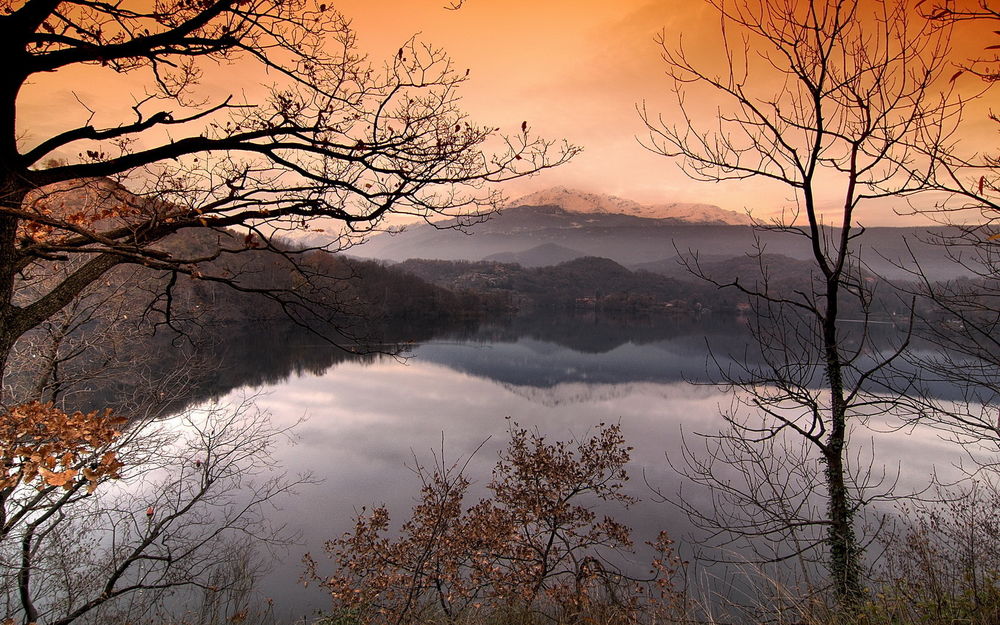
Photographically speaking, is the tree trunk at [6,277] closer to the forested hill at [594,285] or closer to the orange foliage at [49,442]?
the orange foliage at [49,442]

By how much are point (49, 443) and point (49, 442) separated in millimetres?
52

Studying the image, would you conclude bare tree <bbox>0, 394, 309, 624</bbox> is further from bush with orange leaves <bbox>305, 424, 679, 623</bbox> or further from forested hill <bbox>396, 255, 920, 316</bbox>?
forested hill <bbox>396, 255, 920, 316</bbox>

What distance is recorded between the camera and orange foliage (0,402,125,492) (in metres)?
2.72

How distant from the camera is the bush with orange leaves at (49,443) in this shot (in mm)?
2717

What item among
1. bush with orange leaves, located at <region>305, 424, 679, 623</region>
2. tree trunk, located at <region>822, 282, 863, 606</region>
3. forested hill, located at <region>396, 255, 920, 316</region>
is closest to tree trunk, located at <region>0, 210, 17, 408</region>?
bush with orange leaves, located at <region>305, 424, 679, 623</region>

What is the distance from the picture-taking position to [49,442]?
304 centimetres

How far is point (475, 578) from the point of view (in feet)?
30.9

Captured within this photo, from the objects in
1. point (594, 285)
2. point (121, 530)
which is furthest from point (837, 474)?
point (594, 285)

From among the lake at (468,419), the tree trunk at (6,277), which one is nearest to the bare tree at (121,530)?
the tree trunk at (6,277)

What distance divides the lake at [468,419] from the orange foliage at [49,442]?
325 cm

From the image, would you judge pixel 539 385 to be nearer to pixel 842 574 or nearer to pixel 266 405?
pixel 266 405

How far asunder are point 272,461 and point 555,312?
115 m

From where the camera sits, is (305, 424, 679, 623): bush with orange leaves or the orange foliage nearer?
the orange foliage

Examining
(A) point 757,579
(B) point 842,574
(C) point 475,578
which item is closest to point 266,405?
(C) point 475,578
